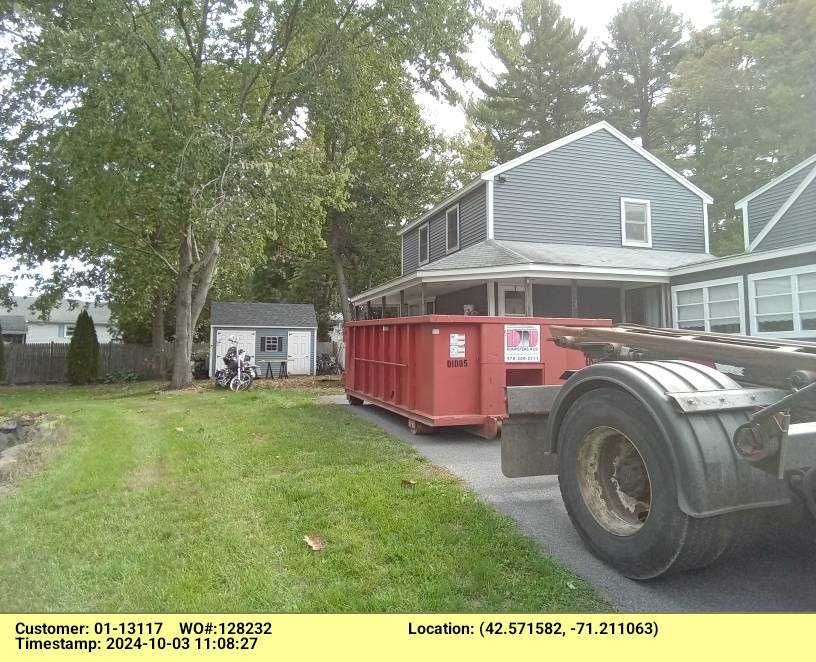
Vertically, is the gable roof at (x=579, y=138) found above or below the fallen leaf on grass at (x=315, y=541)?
above

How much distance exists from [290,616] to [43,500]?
371 cm

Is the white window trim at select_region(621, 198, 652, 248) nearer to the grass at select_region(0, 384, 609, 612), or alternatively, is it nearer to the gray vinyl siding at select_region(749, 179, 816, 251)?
the gray vinyl siding at select_region(749, 179, 816, 251)

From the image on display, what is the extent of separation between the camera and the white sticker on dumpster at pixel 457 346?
23.4 ft

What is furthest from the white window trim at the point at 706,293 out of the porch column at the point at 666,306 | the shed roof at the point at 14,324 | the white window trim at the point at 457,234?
the shed roof at the point at 14,324

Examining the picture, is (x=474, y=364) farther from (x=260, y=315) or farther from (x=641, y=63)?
(x=641, y=63)

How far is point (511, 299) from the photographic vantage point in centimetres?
1470

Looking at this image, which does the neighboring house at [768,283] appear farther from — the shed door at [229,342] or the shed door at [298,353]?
the shed door at [229,342]

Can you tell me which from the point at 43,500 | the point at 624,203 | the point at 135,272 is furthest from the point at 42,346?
the point at 624,203

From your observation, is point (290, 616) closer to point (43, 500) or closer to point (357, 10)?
point (43, 500)

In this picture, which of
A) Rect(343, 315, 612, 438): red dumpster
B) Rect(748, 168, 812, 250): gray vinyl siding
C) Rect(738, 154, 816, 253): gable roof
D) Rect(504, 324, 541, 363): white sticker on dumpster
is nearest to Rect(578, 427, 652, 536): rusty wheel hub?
Rect(343, 315, 612, 438): red dumpster

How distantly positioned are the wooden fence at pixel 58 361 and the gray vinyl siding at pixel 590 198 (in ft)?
53.3

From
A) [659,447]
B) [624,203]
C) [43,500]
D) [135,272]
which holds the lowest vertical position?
[43,500]

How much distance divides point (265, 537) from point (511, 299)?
465 inches

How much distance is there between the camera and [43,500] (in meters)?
5.02
